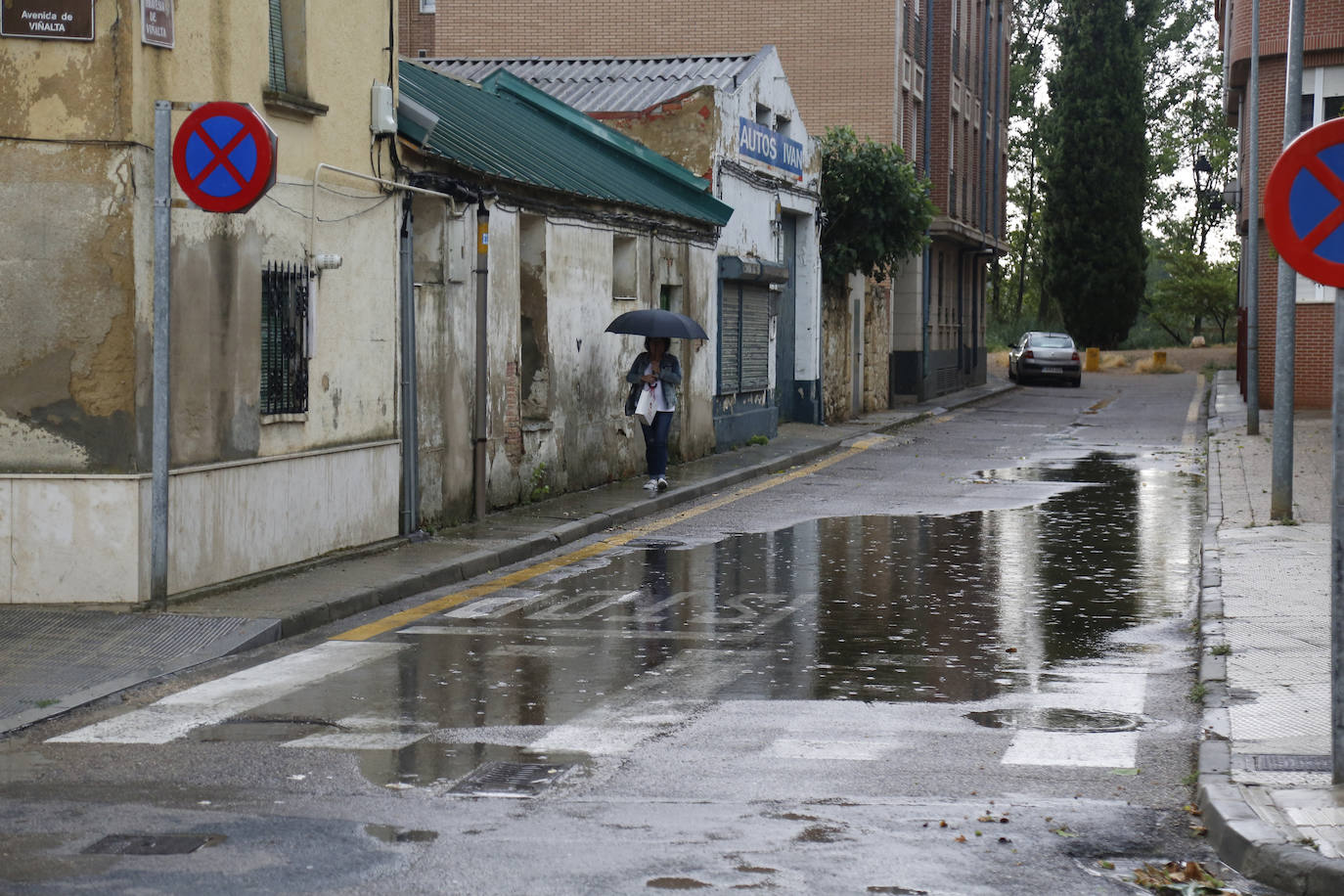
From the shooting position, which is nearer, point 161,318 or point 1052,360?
point 161,318

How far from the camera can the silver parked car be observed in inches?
1879

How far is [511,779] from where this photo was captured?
21.3 ft

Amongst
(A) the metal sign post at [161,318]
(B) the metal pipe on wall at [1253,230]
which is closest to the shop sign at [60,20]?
(A) the metal sign post at [161,318]

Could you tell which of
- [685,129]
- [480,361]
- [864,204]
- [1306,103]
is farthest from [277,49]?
[1306,103]

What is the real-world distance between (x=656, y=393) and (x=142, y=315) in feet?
26.9

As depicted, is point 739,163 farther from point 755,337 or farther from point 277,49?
point 277,49

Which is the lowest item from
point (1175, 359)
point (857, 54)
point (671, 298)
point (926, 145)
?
point (1175, 359)

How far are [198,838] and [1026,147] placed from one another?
73251 millimetres

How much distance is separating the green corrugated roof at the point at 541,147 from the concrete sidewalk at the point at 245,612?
3166 mm

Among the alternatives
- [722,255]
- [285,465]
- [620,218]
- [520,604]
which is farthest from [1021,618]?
[722,255]

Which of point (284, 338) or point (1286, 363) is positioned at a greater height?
point (284, 338)

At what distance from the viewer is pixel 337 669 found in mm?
8773

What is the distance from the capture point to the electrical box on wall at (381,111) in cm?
1306

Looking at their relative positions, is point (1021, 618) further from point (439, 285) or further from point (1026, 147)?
point (1026, 147)
